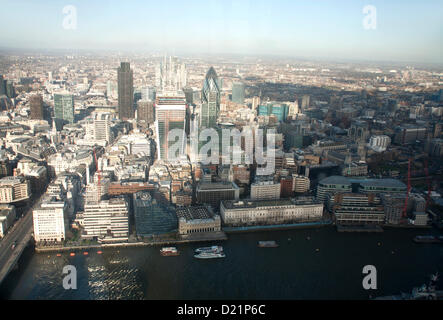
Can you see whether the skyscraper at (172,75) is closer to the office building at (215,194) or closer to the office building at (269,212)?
the office building at (215,194)

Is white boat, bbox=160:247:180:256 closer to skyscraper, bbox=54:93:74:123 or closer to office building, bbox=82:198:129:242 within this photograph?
office building, bbox=82:198:129:242

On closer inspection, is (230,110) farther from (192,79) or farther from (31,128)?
(31,128)

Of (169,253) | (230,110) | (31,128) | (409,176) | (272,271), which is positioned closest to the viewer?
(272,271)

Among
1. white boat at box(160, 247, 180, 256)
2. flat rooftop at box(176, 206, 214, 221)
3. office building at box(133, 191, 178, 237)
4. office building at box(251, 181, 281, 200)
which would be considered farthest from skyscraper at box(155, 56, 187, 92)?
white boat at box(160, 247, 180, 256)

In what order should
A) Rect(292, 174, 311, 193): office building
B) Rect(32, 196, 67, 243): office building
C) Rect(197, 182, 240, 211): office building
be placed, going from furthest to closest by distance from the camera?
Rect(292, 174, 311, 193): office building, Rect(197, 182, 240, 211): office building, Rect(32, 196, 67, 243): office building
